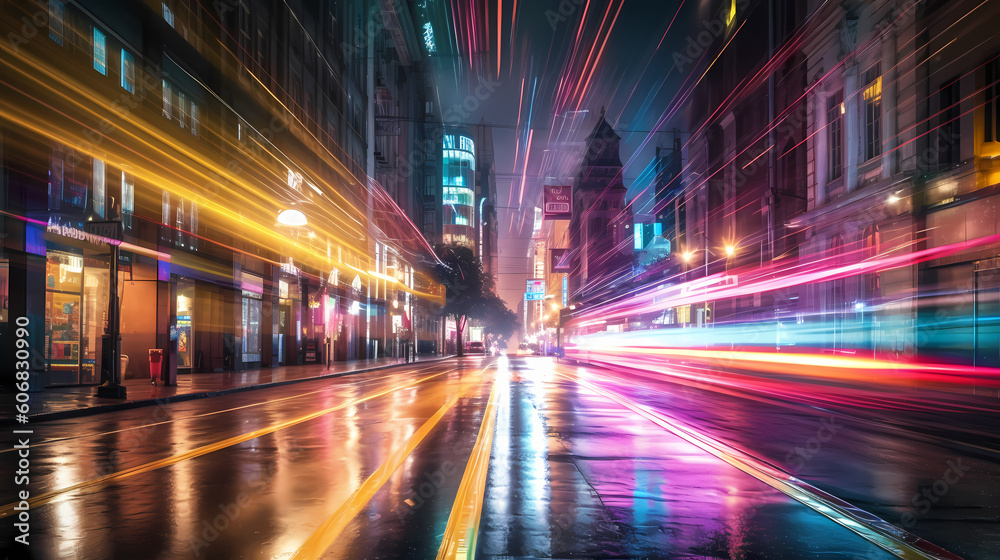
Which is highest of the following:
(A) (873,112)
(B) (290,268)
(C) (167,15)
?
(C) (167,15)

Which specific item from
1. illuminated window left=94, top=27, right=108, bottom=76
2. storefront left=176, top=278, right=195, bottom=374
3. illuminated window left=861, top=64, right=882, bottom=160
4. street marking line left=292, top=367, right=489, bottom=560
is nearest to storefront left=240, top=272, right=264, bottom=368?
storefront left=176, top=278, right=195, bottom=374

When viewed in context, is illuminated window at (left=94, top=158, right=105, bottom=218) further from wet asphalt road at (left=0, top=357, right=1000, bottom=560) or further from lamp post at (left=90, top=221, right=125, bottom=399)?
wet asphalt road at (left=0, top=357, right=1000, bottom=560)

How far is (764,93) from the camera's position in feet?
151

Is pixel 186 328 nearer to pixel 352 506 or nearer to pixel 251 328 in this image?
pixel 251 328

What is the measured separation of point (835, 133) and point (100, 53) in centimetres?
3003

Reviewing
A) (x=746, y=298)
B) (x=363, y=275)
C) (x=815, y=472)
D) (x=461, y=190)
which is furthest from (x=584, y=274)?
(x=815, y=472)

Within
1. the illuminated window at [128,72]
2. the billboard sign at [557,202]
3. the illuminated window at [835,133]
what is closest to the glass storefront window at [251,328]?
the illuminated window at [128,72]

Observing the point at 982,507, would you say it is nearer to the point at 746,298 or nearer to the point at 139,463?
the point at 139,463

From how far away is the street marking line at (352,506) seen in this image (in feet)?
17.0

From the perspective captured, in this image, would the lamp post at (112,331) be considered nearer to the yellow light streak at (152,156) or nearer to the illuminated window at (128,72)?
the yellow light streak at (152,156)

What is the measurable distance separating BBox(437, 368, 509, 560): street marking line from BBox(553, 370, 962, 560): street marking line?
3030mm

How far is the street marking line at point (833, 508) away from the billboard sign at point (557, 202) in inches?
1607

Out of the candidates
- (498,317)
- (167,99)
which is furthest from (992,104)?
(498,317)

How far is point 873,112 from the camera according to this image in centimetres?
2980
